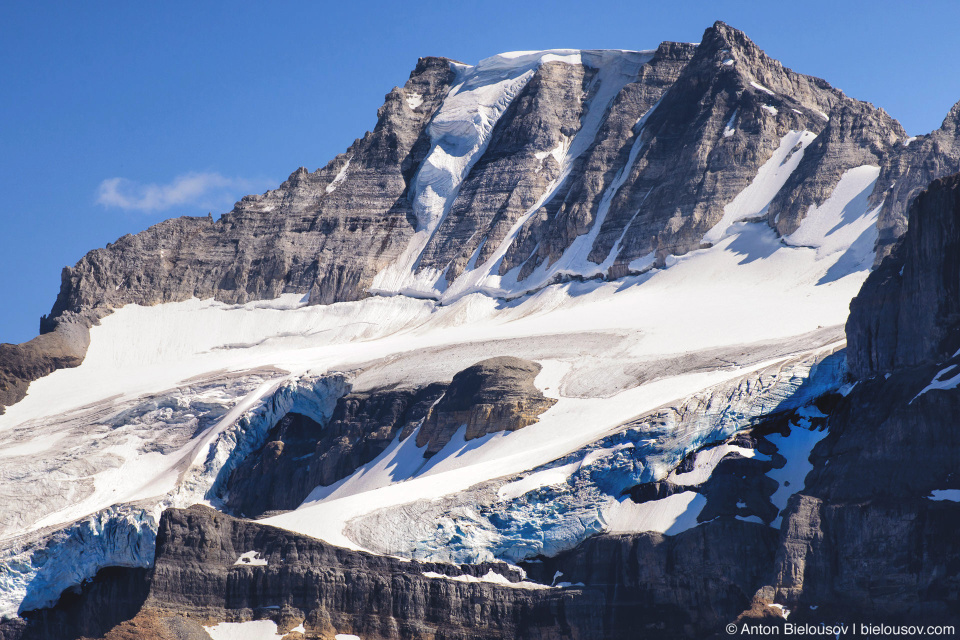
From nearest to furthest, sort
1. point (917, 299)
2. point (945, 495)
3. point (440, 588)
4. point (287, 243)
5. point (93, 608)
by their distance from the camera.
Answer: point (945, 495) < point (440, 588) < point (917, 299) < point (93, 608) < point (287, 243)

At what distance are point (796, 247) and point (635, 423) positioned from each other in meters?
38.4

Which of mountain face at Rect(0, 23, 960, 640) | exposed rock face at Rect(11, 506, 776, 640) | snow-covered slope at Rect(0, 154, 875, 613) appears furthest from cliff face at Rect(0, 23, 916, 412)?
exposed rock face at Rect(11, 506, 776, 640)

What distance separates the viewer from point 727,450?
6431 cm

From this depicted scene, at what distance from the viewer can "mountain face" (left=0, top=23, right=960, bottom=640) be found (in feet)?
193

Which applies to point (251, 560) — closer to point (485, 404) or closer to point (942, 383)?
point (485, 404)

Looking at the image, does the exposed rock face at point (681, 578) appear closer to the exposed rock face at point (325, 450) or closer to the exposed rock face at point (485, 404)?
the exposed rock face at point (485, 404)

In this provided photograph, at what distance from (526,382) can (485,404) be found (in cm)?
368

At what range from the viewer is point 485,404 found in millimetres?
77750

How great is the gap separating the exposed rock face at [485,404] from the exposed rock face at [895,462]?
20303 mm

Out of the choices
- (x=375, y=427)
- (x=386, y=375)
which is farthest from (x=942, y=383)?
(x=386, y=375)

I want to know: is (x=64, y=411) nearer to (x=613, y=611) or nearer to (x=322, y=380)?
(x=322, y=380)

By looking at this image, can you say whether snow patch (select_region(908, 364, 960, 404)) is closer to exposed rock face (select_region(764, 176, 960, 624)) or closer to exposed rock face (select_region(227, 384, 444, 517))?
exposed rock face (select_region(764, 176, 960, 624))

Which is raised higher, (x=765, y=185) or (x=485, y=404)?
(x=765, y=185)

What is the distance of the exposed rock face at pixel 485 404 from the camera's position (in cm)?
7700
